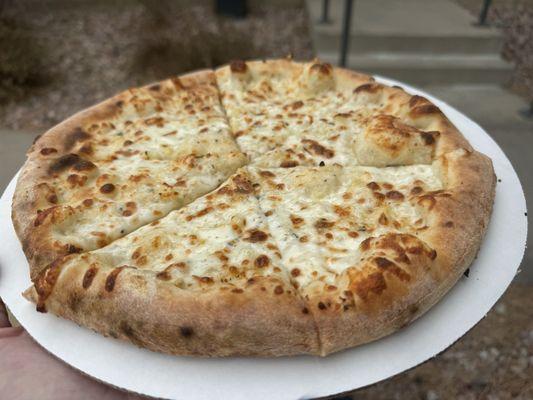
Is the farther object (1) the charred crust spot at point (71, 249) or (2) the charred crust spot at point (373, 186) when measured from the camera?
(2) the charred crust spot at point (373, 186)

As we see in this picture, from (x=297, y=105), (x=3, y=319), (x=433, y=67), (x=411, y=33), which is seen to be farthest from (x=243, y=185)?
(x=411, y=33)

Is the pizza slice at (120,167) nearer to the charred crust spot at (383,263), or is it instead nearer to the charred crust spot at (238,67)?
the charred crust spot at (238,67)

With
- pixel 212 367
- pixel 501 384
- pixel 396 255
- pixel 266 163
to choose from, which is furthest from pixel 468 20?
pixel 212 367

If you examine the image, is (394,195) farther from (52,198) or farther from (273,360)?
(52,198)

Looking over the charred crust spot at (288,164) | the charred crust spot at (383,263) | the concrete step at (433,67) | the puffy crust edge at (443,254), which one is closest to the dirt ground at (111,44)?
the concrete step at (433,67)

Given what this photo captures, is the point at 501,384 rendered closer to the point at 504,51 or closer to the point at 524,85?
the point at 524,85

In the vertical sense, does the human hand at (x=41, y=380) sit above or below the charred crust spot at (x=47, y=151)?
below
